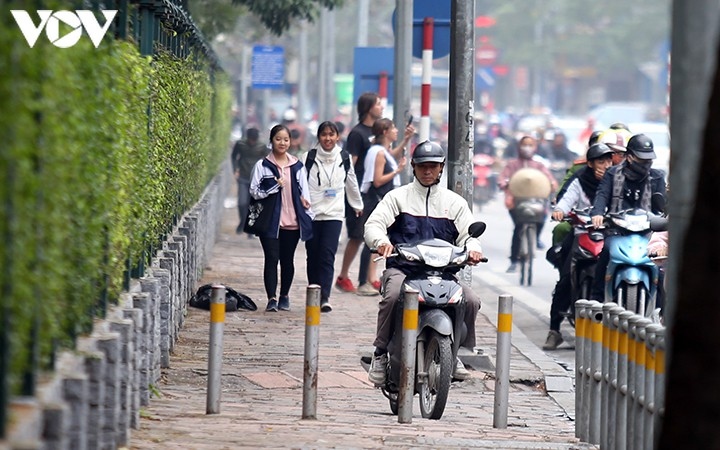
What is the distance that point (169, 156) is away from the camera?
11625 mm

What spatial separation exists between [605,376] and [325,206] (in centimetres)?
673

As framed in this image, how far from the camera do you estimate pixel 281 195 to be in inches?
586

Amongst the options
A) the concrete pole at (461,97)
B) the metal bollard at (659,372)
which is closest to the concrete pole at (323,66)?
the concrete pole at (461,97)

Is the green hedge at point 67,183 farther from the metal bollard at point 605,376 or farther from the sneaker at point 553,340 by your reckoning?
the sneaker at point 553,340

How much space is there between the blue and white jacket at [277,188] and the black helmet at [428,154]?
470 cm

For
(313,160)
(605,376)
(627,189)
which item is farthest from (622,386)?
(313,160)

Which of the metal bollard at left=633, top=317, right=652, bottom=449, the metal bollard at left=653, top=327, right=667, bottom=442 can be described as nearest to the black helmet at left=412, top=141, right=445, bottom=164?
the metal bollard at left=633, top=317, right=652, bottom=449

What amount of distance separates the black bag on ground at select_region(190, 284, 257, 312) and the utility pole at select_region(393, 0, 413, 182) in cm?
312

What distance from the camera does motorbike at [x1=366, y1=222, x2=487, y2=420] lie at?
9562 millimetres

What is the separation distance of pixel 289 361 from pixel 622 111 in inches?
1952

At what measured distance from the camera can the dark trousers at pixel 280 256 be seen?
15.0 m

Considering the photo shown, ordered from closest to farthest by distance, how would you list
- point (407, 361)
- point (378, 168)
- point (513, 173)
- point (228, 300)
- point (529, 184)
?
point (407, 361)
point (228, 300)
point (378, 168)
point (529, 184)
point (513, 173)

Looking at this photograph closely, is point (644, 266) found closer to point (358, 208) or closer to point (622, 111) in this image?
point (358, 208)

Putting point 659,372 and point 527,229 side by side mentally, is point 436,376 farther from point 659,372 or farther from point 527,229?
point 527,229
